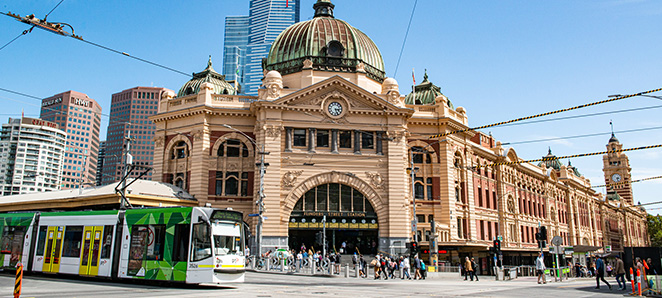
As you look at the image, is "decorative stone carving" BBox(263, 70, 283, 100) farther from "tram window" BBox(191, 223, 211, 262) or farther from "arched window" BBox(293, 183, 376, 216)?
"tram window" BBox(191, 223, 211, 262)

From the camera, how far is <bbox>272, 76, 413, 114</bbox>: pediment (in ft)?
162

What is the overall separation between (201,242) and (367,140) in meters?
30.1

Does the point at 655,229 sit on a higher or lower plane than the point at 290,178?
higher

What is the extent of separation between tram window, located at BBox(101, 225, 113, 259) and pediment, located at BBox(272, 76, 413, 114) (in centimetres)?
2554

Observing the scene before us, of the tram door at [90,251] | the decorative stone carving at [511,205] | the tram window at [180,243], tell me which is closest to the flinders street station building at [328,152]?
the decorative stone carving at [511,205]

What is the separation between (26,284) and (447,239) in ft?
126

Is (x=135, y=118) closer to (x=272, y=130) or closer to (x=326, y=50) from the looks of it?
(x=326, y=50)

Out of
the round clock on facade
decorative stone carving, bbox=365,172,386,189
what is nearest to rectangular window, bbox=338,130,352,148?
decorative stone carving, bbox=365,172,386,189

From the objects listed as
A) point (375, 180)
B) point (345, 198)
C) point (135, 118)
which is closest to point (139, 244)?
point (345, 198)

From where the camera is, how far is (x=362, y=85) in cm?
5438

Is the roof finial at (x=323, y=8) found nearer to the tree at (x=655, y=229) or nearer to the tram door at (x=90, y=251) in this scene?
the tram door at (x=90, y=251)

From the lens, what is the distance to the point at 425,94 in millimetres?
62969

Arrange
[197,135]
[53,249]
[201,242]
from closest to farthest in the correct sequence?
[201,242] < [53,249] < [197,135]

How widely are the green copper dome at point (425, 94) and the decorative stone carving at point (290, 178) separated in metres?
20.0
